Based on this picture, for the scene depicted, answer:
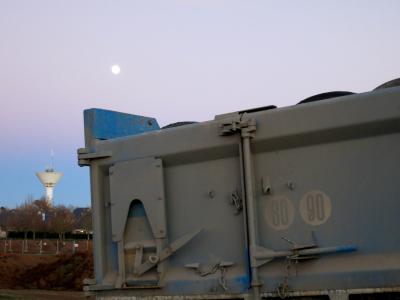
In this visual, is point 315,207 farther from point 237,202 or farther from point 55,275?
point 55,275

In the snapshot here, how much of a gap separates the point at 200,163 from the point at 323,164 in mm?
1007

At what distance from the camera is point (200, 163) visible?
15.4 feet

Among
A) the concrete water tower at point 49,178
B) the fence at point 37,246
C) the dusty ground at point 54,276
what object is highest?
the concrete water tower at point 49,178

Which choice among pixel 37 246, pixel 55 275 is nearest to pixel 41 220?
pixel 37 246

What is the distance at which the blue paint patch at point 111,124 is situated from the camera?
215 inches

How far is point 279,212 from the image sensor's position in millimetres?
4246

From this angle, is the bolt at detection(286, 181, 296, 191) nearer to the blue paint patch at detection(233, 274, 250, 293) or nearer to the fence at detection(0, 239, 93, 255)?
the blue paint patch at detection(233, 274, 250, 293)

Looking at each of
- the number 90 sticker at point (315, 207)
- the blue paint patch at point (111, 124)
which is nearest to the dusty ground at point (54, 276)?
the blue paint patch at point (111, 124)

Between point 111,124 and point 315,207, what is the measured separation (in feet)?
7.50

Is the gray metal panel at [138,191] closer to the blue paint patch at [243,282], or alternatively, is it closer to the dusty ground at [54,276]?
the blue paint patch at [243,282]

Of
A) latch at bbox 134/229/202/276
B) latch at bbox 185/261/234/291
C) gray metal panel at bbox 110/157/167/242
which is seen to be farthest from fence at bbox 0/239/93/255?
latch at bbox 185/261/234/291

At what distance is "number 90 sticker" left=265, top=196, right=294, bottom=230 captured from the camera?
4.21 metres

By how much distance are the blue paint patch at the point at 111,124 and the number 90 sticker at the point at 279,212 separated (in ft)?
6.11

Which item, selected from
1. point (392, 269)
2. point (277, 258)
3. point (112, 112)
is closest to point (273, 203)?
point (277, 258)
